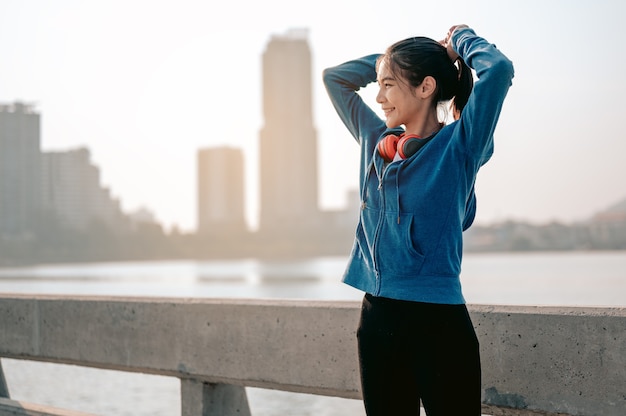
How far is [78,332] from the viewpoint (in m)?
3.60

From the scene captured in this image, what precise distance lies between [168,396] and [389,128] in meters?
11.0

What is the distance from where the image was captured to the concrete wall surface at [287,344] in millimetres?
2346

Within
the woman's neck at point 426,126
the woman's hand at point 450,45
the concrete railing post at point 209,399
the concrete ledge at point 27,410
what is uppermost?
the woman's hand at point 450,45

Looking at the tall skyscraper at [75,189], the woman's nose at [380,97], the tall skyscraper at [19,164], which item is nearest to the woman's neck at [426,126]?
the woman's nose at [380,97]

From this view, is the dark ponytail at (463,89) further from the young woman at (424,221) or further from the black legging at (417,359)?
the black legging at (417,359)

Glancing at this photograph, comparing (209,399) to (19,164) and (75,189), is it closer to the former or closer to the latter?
(19,164)

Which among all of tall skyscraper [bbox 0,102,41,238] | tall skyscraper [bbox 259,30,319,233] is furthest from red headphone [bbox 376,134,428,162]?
tall skyscraper [bbox 259,30,319,233]

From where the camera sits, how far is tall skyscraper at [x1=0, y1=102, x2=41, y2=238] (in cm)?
11728

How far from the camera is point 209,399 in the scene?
3.25 metres

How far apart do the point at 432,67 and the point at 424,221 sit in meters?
0.42

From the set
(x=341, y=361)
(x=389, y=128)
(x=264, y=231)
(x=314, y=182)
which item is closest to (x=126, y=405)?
(x=341, y=361)

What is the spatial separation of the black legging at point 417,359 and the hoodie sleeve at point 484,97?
1.39ft

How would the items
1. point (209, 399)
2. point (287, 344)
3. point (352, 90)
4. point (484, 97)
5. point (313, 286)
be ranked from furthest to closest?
1. point (313, 286)
2. point (209, 399)
3. point (287, 344)
4. point (352, 90)
5. point (484, 97)

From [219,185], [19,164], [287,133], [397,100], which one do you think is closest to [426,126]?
[397,100]
